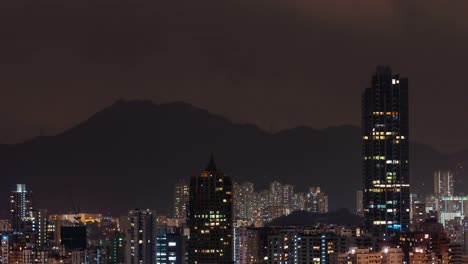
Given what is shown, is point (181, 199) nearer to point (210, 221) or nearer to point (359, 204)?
point (359, 204)

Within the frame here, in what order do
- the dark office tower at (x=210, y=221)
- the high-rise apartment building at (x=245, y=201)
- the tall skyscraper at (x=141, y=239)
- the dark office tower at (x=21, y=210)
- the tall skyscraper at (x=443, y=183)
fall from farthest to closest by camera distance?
the tall skyscraper at (x=443, y=183) < the high-rise apartment building at (x=245, y=201) < the dark office tower at (x=21, y=210) < the tall skyscraper at (x=141, y=239) < the dark office tower at (x=210, y=221)

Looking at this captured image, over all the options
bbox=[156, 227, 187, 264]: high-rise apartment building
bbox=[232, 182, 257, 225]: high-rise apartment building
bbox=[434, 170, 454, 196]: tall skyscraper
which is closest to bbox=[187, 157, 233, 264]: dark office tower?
bbox=[156, 227, 187, 264]: high-rise apartment building

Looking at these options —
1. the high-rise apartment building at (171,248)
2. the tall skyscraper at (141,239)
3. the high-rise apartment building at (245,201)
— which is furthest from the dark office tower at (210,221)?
the high-rise apartment building at (245,201)

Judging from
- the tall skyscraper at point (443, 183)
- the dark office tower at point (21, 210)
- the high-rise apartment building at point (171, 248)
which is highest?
the tall skyscraper at point (443, 183)

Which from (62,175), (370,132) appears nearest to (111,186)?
(62,175)

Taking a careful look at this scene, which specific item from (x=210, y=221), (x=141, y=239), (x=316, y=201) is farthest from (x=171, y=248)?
(x=316, y=201)

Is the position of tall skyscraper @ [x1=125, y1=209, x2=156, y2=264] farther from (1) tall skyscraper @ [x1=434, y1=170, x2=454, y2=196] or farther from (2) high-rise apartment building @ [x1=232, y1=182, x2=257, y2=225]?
(1) tall skyscraper @ [x1=434, y1=170, x2=454, y2=196]

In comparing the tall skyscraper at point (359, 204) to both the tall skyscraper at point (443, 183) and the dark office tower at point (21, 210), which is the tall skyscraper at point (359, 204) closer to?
the tall skyscraper at point (443, 183)
